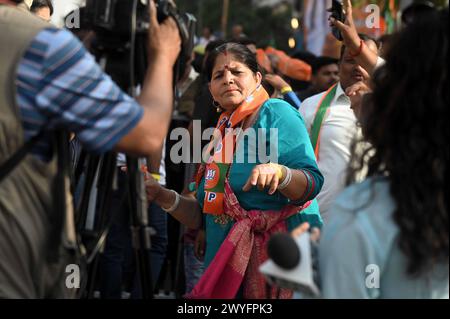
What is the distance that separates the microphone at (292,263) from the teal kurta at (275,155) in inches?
70.5

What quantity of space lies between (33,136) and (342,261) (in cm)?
91

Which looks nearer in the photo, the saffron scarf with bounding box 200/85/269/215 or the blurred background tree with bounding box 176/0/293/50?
the saffron scarf with bounding box 200/85/269/215

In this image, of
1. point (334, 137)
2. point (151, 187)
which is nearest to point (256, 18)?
point (334, 137)

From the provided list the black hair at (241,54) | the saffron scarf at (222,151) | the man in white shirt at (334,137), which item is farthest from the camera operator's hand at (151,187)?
the man in white shirt at (334,137)

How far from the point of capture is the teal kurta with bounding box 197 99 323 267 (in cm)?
427

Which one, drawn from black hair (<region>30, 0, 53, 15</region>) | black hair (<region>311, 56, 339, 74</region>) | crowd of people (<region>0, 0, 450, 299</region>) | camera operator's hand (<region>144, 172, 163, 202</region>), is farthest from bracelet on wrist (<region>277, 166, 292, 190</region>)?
black hair (<region>311, 56, 339, 74</region>)

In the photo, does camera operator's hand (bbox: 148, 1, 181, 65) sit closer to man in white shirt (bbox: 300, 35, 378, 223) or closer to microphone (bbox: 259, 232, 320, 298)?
microphone (bbox: 259, 232, 320, 298)

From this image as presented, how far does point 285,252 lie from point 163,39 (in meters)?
0.78

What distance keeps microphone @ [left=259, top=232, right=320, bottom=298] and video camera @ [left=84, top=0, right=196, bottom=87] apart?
0.77m

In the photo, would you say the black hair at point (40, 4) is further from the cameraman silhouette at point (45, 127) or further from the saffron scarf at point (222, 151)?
the cameraman silhouette at point (45, 127)

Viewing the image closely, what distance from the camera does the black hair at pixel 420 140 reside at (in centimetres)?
237
